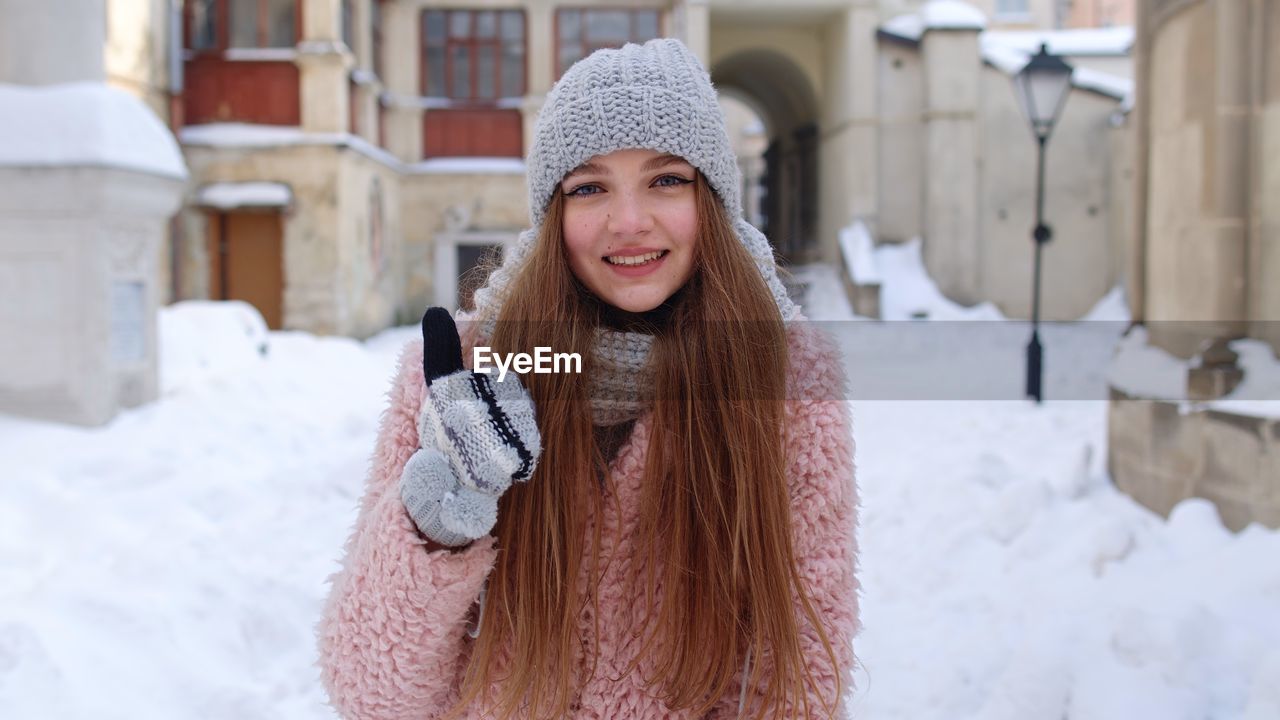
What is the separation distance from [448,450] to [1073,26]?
124 ft

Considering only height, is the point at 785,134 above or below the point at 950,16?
below

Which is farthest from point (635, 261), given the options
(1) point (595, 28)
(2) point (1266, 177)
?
(1) point (595, 28)

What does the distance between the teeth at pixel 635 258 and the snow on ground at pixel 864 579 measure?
1.51m

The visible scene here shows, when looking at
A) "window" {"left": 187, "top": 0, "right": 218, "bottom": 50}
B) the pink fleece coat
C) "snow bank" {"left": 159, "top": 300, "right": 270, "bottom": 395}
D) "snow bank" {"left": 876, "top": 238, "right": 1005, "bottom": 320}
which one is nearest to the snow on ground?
"snow bank" {"left": 159, "top": 300, "right": 270, "bottom": 395}

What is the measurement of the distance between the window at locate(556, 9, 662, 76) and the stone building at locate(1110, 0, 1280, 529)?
11.8 metres

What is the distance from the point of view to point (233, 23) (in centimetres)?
1312

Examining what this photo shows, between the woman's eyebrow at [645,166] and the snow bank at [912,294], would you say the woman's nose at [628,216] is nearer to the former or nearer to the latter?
the woman's eyebrow at [645,166]

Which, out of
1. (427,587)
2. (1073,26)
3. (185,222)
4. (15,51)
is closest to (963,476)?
(427,587)

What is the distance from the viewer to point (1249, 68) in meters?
4.51

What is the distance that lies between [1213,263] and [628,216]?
3909mm

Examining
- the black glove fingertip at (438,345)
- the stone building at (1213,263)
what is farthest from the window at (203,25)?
the black glove fingertip at (438,345)

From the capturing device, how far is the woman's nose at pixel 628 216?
5.40ft

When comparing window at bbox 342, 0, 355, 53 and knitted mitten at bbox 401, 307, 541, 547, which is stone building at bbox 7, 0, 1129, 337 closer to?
window at bbox 342, 0, 355, 53

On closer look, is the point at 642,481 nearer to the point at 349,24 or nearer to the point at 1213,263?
the point at 1213,263
